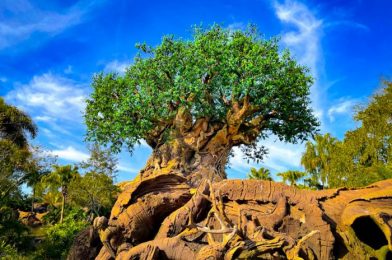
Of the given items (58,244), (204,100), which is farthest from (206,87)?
(58,244)

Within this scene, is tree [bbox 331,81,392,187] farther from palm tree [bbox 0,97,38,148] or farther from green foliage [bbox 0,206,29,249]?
palm tree [bbox 0,97,38,148]

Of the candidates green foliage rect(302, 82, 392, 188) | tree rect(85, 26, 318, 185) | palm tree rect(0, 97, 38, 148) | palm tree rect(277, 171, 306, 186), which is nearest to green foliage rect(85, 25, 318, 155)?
tree rect(85, 26, 318, 185)

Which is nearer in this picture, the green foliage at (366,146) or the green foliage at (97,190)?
the green foliage at (366,146)

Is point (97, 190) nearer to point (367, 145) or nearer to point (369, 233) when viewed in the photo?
point (367, 145)

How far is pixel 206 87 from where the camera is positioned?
19.0 m

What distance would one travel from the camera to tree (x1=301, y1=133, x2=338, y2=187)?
3500 cm

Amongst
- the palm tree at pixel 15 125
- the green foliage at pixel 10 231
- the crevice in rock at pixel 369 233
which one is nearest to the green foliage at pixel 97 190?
the palm tree at pixel 15 125

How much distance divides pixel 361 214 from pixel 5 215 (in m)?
19.8

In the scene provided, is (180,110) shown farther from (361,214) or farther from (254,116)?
(361,214)

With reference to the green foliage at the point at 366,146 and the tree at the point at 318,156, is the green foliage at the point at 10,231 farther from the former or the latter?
the tree at the point at 318,156

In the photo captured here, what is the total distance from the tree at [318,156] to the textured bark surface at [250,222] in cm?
2759

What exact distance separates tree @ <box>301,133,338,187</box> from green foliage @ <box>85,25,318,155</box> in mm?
14584

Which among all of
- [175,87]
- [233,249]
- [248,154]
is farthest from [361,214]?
[248,154]

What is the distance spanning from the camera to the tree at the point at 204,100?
61.8 feet
